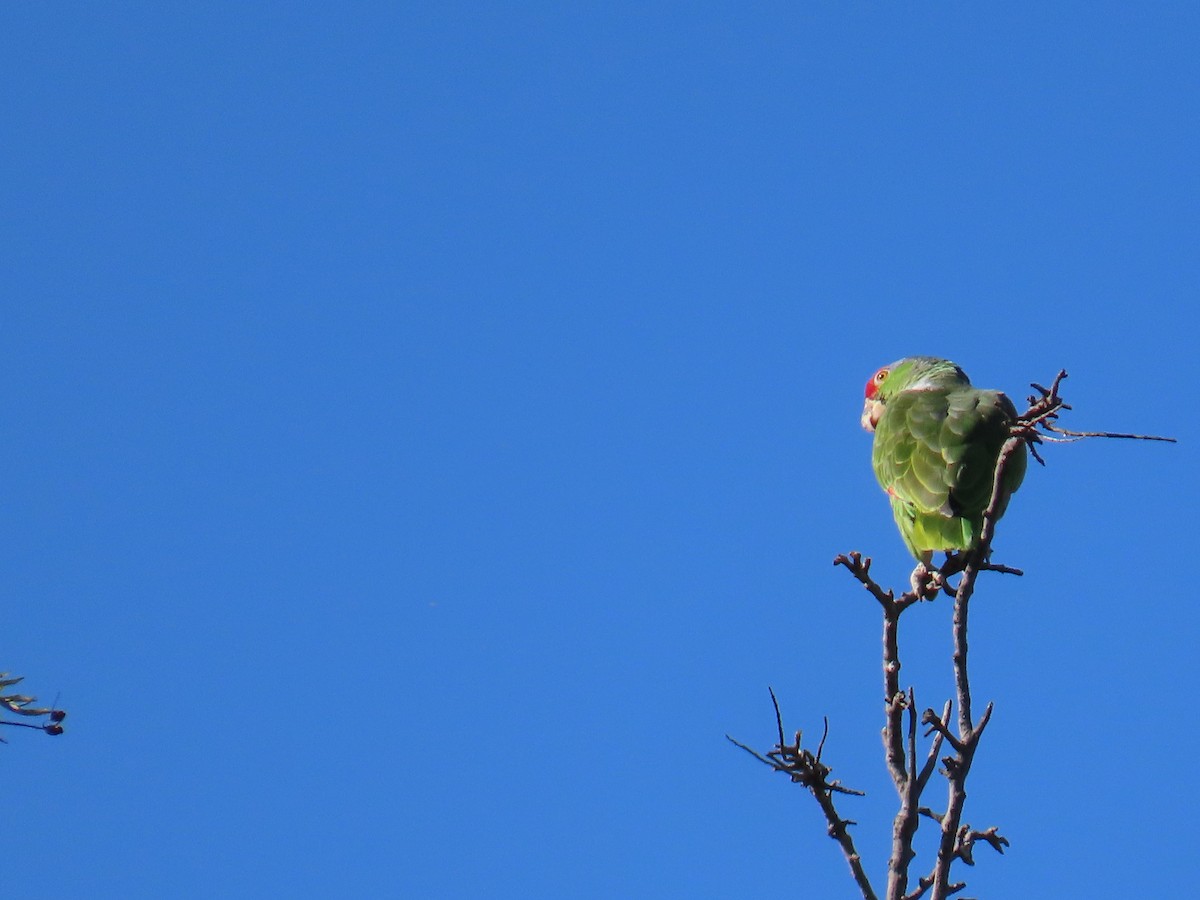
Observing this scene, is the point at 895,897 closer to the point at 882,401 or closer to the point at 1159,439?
the point at 1159,439

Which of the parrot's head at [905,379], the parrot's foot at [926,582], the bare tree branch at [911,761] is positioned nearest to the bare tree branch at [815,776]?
the bare tree branch at [911,761]

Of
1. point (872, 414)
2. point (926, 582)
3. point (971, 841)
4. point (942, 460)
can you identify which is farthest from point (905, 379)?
point (971, 841)

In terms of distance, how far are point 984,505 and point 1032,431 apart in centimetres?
235

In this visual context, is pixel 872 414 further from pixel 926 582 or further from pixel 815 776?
pixel 815 776

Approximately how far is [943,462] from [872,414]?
6.11ft

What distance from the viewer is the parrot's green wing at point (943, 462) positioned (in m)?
6.40

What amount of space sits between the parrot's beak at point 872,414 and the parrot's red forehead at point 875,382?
0.97ft

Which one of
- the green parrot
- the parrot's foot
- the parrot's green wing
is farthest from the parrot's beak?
the parrot's foot

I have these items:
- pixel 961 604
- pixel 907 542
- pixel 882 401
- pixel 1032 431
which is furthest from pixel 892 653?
pixel 882 401

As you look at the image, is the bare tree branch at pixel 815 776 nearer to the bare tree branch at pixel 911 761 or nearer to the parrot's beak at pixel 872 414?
the bare tree branch at pixel 911 761

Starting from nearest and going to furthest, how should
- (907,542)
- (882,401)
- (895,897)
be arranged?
(895,897), (907,542), (882,401)

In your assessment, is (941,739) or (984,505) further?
(984,505)

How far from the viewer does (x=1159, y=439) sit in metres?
3.69

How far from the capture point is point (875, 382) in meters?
9.09
